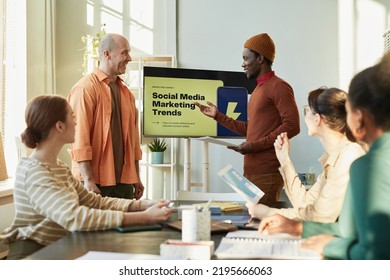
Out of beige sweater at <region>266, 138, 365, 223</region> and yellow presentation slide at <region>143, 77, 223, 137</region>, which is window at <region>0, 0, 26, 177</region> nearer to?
yellow presentation slide at <region>143, 77, 223, 137</region>

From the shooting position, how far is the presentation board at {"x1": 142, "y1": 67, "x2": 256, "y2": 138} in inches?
146

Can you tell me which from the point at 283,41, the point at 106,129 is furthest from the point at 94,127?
the point at 283,41

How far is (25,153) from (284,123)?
1.87m

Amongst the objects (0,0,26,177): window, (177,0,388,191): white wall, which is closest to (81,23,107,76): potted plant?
(0,0,26,177): window

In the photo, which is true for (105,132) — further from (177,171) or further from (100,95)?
(177,171)

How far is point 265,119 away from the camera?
280 centimetres

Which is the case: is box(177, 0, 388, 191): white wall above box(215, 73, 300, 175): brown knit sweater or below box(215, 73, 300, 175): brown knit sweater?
above

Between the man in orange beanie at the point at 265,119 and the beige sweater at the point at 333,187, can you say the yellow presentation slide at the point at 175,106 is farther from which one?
the beige sweater at the point at 333,187

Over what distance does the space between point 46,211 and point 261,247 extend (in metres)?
0.71

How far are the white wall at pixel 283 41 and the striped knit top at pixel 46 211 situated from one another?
3.22 meters

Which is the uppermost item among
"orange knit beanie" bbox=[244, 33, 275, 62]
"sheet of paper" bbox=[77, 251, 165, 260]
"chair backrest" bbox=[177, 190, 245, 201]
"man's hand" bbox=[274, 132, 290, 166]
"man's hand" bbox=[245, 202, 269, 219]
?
"orange knit beanie" bbox=[244, 33, 275, 62]

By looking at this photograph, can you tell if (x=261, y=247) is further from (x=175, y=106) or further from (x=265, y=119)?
(x=175, y=106)

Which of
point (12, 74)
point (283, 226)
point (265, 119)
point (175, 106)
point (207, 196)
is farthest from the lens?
point (12, 74)

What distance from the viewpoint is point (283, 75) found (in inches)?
188
